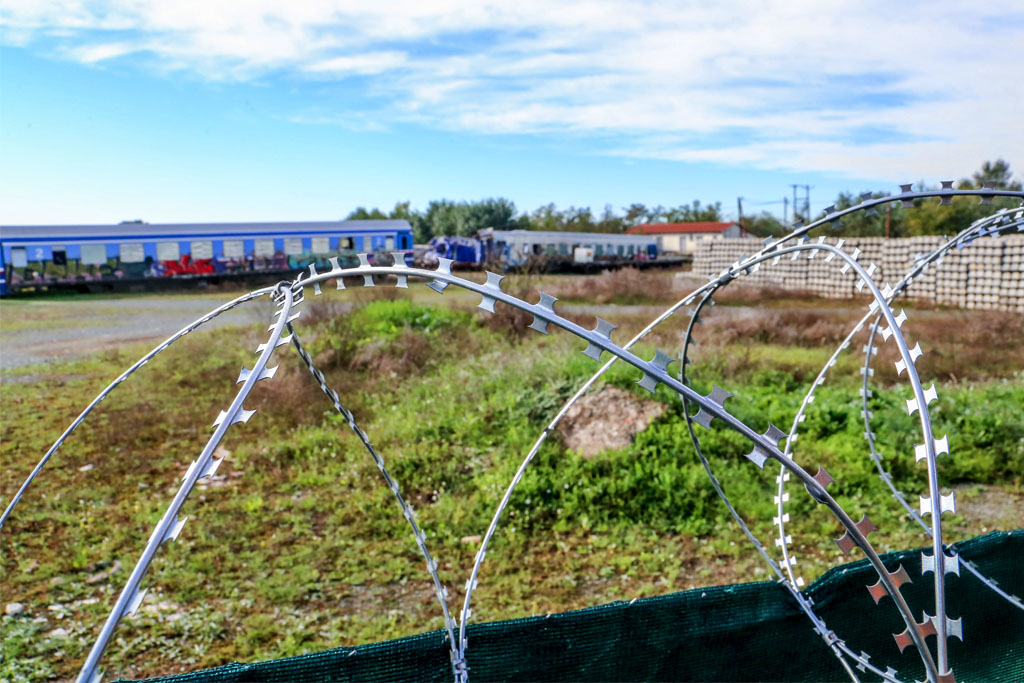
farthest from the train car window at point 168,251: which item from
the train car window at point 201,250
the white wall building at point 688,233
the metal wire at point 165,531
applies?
the white wall building at point 688,233

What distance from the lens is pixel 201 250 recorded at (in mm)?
21859

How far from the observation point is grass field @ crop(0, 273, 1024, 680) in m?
4.60

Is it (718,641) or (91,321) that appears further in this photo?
(91,321)

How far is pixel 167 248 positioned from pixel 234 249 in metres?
1.80

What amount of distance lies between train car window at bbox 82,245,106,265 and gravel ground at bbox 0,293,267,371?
1116mm

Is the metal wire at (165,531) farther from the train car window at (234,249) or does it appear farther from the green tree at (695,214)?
the green tree at (695,214)

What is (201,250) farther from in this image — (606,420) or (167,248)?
(606,420)

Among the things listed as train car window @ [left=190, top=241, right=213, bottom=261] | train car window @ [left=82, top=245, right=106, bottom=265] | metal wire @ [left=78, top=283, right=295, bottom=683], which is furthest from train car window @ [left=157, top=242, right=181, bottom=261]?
metal wire @ [left=78, top=283, right=295, bottom=683]

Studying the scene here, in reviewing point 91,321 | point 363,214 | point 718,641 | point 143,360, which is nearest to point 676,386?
point 143,360

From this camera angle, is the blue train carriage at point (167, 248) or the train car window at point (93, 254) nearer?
the blue train carriage at point (167, 248)

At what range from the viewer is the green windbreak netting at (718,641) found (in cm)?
288

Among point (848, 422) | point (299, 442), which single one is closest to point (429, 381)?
point (299, 442)

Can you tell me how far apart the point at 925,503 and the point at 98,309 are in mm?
19339

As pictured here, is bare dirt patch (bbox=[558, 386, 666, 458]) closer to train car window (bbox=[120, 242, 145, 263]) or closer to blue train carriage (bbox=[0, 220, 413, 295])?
blue train carriage (bbox=[0, 220, 413, 295])
